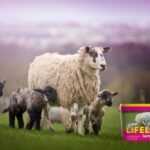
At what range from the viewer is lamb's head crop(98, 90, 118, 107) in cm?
328

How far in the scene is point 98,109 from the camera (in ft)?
10.9

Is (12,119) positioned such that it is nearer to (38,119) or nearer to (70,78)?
(38,119)

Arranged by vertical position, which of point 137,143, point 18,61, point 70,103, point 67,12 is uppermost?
point 67,12

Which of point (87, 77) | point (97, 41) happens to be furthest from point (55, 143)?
point (97, 41)

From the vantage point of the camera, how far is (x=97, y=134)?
3293mm

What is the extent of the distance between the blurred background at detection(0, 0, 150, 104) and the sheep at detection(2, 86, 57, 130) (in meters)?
0.07

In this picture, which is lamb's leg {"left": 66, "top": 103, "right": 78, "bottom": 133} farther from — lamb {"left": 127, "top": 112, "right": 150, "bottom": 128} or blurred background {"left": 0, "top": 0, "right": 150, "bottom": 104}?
lamb {"left": 127, "top": 112, "right": 150, "bottom": 128}

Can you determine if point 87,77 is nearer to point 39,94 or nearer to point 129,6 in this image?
point 39,94

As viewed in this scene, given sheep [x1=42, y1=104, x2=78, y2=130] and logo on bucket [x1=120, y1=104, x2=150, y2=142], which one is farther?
sheep [x1=42, y1=104, x2=78, y2=130]

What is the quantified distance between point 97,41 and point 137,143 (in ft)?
2.32

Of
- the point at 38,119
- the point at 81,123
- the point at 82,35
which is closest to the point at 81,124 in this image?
the point at 81,123

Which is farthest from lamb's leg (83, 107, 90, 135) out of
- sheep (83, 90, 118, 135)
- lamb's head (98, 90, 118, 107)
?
lamb's head (98, 90, 118, 107)

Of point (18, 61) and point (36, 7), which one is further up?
point (36, 7)

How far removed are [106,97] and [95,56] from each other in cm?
28
